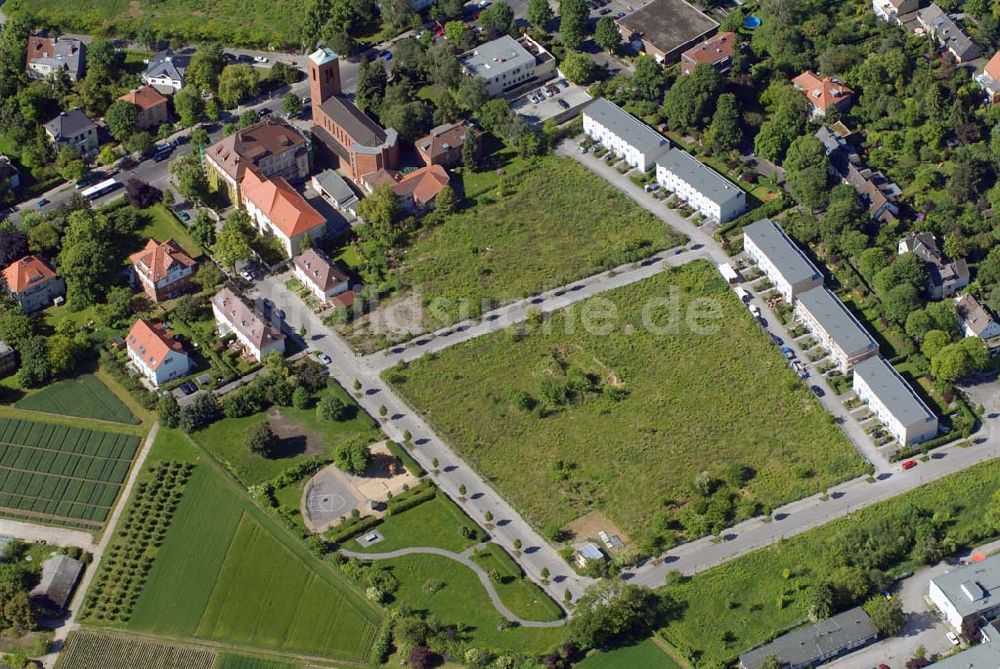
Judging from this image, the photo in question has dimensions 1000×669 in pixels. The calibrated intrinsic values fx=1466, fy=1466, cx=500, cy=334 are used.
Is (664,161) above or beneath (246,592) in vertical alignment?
above

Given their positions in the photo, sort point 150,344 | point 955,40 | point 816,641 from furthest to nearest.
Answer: point 955,40 → point 150,344 → point 816,641

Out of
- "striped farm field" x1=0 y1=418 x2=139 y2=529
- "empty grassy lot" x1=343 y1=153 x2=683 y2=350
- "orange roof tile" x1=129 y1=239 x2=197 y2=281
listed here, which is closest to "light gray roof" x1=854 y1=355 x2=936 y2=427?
"empty grassy lot" x1=343 y1=153 x2=683 y2=350

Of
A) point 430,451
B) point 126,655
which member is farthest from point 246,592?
point 430,451

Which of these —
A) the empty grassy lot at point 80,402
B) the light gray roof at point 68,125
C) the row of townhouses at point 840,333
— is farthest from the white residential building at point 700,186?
the light gray roof at point 68,125

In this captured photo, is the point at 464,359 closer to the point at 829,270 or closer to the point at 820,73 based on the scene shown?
the point at 829,270

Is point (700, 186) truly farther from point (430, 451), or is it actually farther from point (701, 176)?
point (430, 451)

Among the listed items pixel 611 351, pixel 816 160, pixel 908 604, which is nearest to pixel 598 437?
pixel 611 351

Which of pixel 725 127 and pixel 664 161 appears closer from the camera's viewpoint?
pixel 664 161
